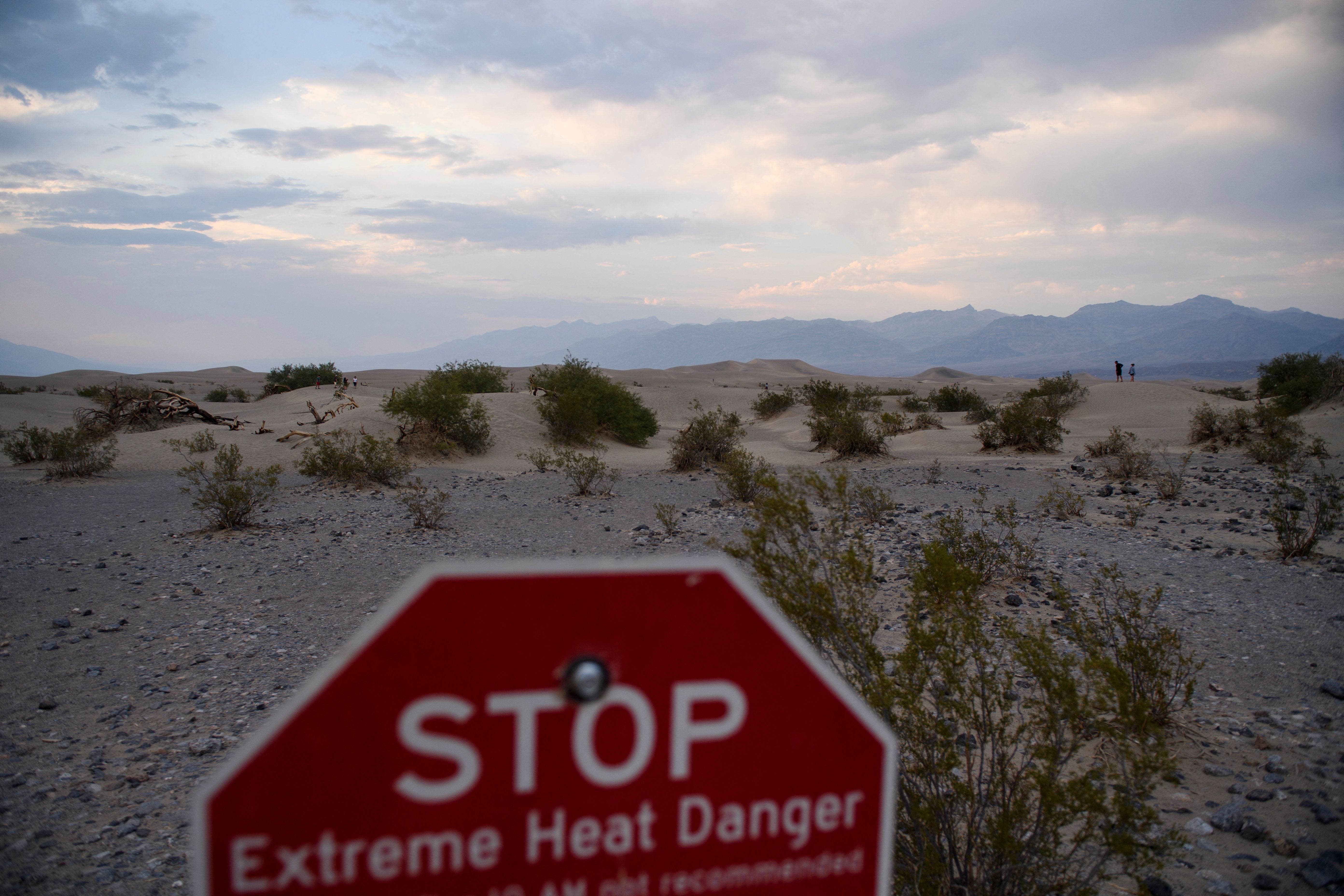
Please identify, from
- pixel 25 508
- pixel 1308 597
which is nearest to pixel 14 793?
pixel 1308 597

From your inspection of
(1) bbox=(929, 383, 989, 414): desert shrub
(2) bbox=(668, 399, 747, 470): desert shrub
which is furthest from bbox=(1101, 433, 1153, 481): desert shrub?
(1) bbox=(929, 383, 989, 414): desert shrub

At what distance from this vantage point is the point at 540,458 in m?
16.4

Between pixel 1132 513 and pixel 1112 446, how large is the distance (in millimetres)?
6516

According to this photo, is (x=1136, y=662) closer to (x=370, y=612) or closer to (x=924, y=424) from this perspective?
(x=370, y=612)

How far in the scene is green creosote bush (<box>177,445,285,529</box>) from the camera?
1008 cm

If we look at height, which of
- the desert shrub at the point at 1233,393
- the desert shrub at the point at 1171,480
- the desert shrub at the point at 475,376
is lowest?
the desert shrub at the point at 1171,480

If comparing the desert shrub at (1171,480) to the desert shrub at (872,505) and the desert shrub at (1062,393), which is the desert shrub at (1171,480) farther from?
the desert shrub at (1062,393)

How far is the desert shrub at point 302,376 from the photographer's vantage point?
42.7 m

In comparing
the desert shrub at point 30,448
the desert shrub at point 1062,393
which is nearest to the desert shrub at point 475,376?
the desert shrub at point 30,448

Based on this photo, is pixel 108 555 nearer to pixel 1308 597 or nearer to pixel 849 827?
pixel 849 827

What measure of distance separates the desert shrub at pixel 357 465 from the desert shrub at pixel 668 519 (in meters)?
6.36

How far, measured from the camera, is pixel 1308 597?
262 inches

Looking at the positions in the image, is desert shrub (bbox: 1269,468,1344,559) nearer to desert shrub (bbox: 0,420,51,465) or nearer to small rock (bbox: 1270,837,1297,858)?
small rock (bbox: 1270,837,1297,858)

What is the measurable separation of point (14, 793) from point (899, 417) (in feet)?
71.5
